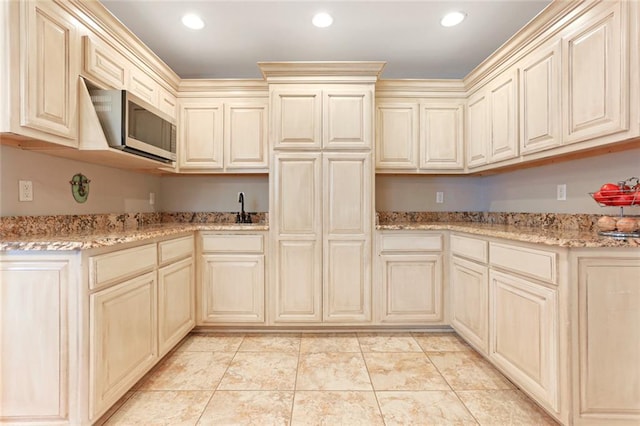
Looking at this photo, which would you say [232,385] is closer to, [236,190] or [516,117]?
[236,190]

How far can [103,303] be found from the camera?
5.04ft

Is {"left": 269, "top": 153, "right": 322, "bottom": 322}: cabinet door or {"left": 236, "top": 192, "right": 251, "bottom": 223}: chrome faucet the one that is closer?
{"left": 269, "top": 153, "right": 322, "bottom": 322}: cabinet door

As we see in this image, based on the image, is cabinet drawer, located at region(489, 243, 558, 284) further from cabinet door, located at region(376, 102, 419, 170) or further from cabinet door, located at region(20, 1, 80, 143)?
cabinet door, located at region(20, 1, 80, 143)

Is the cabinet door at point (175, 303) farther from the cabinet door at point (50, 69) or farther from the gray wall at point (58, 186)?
the cabinet door at point (50, 69)

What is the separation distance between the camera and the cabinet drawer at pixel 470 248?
7.05 ft

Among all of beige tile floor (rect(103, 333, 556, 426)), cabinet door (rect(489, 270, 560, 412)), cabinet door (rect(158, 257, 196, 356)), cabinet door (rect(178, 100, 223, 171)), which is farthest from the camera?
cabinet door (rect(178, 100, 223, 171))

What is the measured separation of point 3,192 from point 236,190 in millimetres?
1845

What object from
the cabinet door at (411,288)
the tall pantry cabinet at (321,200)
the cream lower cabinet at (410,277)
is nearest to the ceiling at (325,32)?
the tall pantry cabinet at (321,200)

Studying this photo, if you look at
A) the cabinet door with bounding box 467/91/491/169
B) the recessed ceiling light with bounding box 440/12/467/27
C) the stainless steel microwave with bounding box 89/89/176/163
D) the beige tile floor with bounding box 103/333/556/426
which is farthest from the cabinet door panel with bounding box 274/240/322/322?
the recessed ceiling light with bounding box 440/12/467/27

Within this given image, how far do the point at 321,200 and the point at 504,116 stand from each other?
1.58 meters

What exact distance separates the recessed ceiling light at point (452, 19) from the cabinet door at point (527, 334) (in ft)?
6.15

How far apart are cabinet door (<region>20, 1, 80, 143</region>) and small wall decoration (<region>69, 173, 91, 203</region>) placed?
52cm

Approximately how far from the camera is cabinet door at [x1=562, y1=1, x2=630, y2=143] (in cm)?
148

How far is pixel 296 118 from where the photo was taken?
267 centimetres
